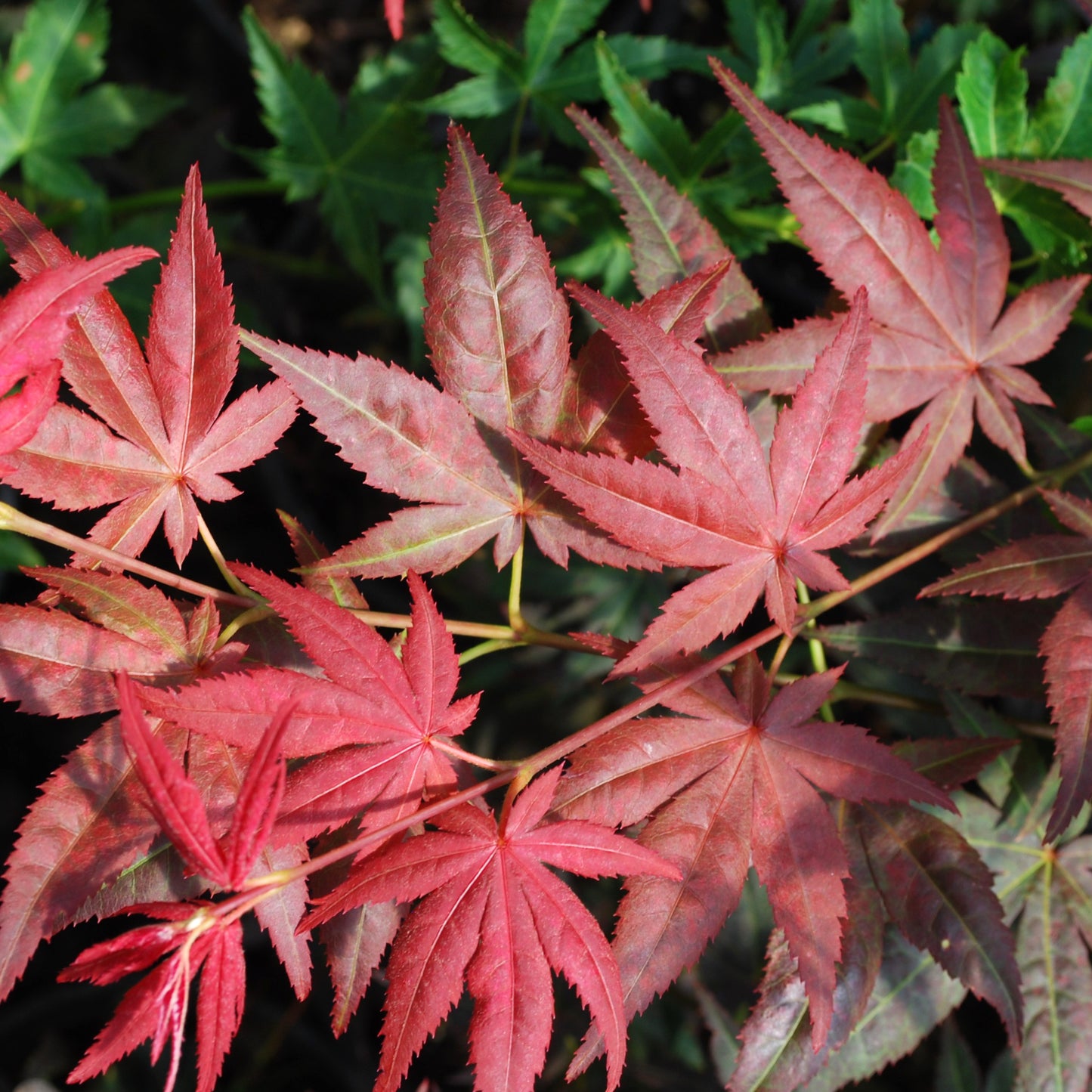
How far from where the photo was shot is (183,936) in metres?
0.56

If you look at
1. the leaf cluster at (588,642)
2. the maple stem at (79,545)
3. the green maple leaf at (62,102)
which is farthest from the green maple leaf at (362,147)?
the maple stem at (79,545)

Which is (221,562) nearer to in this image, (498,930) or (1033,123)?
(498,930)

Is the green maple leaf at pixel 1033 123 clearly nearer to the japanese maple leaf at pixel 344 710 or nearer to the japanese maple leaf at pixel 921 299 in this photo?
the japanese maple leaf at pixel 921 299

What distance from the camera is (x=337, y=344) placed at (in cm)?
178

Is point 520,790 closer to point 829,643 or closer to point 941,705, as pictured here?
point 829,643

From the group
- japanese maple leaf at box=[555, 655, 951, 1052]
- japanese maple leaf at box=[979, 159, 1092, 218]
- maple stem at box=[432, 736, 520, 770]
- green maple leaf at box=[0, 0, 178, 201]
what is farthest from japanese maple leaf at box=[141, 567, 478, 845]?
green maple leaf at box=[0, 0, 178, 201]

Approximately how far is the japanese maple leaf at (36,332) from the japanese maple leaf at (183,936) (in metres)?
0.20

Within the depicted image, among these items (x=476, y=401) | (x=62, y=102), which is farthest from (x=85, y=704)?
(x=62, y=102)

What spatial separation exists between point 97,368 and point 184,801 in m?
0.38

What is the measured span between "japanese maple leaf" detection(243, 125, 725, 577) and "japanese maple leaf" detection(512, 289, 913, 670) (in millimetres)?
72

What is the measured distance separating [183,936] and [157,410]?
42cm

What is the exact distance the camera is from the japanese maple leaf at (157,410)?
70 centimetres

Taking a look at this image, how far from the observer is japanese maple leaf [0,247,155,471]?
0.59 m

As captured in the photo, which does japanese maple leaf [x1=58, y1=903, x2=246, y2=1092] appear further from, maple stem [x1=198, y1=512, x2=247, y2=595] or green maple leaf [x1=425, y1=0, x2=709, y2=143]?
green maple leaf [x1=425, y1=0, x2=709, y2=143]
